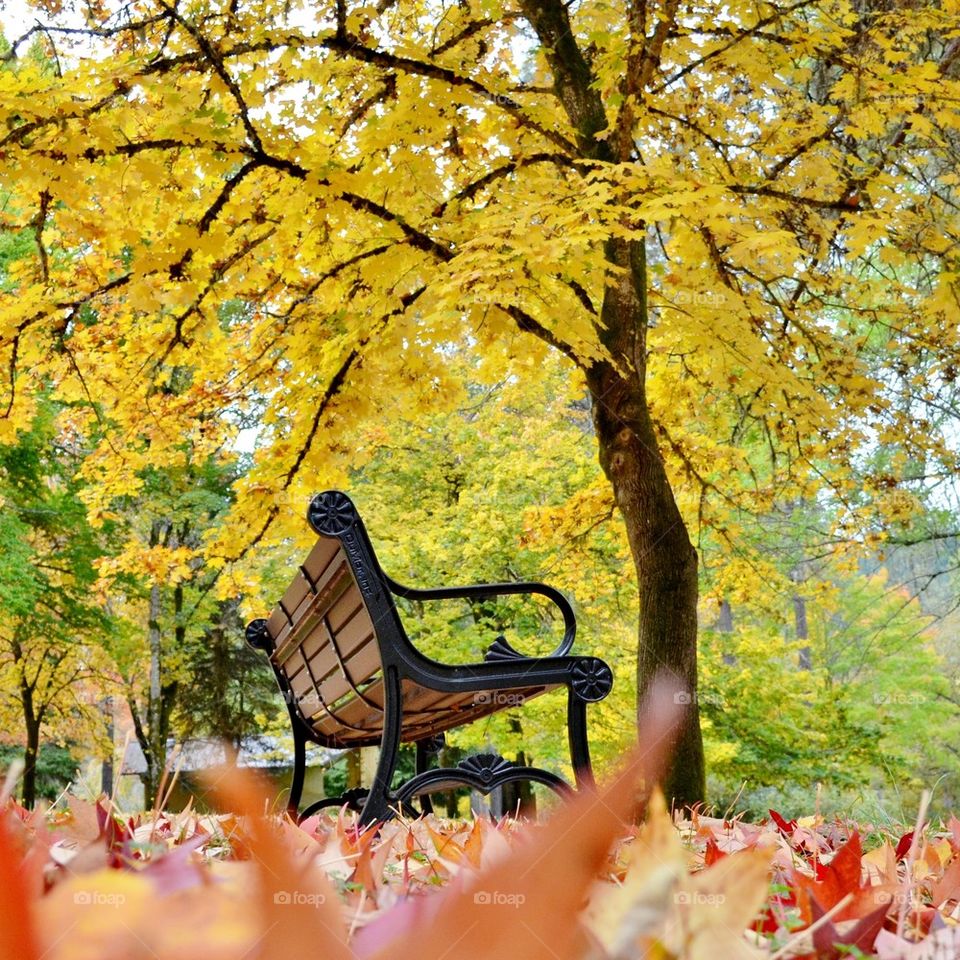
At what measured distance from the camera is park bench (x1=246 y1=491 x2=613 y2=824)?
2.57 meters

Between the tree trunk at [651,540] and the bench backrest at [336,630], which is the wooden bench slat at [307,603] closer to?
the bench backrest at [336,630]

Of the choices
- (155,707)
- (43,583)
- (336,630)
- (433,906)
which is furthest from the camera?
(155,707)

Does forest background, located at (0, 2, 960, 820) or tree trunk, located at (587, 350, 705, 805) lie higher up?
forest background, located at (0, 2, 960, 820)

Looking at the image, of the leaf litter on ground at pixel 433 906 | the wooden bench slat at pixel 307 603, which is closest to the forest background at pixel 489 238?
the wooden bench slat at pixel 307 603

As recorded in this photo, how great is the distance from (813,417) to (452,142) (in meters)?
2.62

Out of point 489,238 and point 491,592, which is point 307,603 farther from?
point 489,238

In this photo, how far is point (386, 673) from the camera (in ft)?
8.43

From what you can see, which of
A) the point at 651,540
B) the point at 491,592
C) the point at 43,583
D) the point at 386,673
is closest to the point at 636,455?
the point at 651,540

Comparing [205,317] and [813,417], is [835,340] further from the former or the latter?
[205,317]

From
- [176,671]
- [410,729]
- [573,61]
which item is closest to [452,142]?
[573,61]

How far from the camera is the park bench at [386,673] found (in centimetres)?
257

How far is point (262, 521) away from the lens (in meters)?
5.51

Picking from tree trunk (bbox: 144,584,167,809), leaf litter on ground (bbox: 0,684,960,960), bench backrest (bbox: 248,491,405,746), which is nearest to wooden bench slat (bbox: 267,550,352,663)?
bench backrest (bbox: 248,491,405,746)

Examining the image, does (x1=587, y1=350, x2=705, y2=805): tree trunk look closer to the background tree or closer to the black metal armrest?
the black metal armrest
